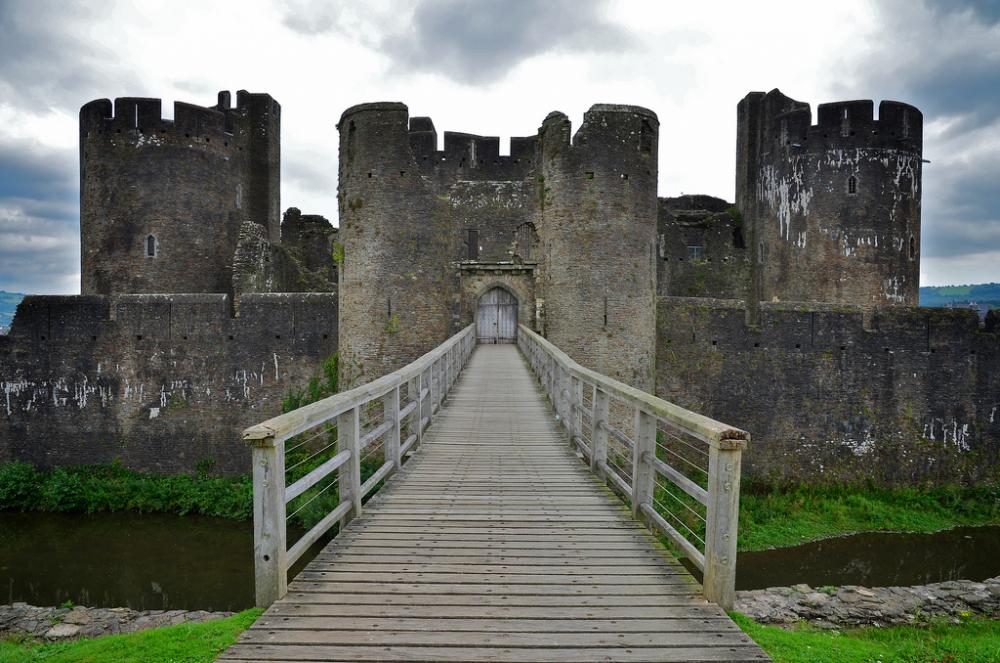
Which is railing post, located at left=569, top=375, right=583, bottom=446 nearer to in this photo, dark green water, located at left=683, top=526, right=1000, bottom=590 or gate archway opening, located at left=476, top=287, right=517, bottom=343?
dark green water, located at left=683, top=526, right=1000, bottom=590

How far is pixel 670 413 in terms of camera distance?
415 cm

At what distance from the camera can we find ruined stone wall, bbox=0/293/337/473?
16359mm

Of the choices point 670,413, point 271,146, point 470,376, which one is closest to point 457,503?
point 670,413

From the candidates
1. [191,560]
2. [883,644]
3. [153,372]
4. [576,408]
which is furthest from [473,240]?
[883,644]

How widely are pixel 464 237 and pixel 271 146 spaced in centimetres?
806

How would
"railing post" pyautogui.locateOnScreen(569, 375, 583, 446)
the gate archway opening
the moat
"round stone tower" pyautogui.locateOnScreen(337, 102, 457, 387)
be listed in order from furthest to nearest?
1. the gate archway opening
2. "round stone tower" pyautogui.locateOnScreen(337, 102, 457, 387)
3. the moat
4. "railing post" pyautogui.locateOnScreen(569, 375, 583, 446)

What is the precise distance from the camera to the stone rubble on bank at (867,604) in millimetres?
8484

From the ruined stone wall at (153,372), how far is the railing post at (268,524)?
13.8 meters

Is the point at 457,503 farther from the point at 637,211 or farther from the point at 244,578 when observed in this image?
the point at 637,211

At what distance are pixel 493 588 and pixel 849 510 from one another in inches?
572

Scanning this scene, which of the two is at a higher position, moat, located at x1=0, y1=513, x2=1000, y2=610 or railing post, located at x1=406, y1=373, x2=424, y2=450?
railing post, located at x1=406, y1=373, x2=424, y2=450

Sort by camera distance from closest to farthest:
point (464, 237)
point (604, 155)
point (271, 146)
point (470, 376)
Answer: point (470, 376) → point (604, 155) → point (464, 237) → point (271, 146)

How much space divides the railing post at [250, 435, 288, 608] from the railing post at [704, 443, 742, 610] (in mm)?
2296

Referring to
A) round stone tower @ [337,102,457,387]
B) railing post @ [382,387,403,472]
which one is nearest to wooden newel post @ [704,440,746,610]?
railing post @ [382,387,403,472]
